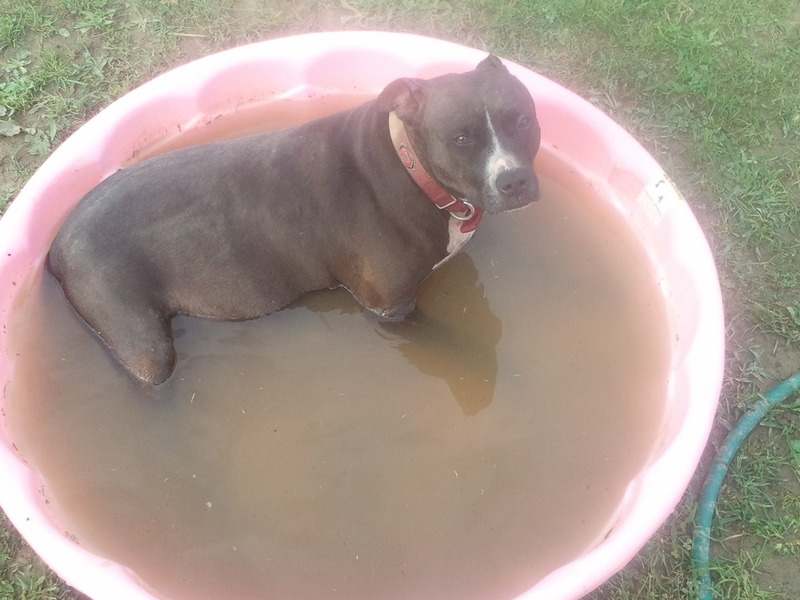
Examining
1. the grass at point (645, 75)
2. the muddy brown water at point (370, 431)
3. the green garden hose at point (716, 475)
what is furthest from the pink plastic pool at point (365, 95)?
the grass at point (645, 75)

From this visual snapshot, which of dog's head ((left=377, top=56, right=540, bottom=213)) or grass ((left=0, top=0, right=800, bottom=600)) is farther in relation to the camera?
grass ((left=0, top=0, right=800, bottom=600))

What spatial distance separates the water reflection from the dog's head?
1.08 m

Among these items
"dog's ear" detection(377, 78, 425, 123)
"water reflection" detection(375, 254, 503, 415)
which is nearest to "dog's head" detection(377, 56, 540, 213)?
"dog's ear" detection(377, 78, 425, 123)

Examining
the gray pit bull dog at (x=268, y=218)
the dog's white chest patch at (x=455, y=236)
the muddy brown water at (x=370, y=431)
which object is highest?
the gray pit bull dog at (x=268, y=218)

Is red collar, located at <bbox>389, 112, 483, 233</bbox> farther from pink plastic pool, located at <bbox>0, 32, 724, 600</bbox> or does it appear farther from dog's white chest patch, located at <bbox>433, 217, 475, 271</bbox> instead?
pink plastic pool, located at <bbox>0, 32, 724, 600</bbox>

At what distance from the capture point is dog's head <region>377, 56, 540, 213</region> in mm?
2895

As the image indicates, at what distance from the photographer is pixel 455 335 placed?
3.97m

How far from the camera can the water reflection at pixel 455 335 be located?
387cm

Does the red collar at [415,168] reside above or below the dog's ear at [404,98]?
below

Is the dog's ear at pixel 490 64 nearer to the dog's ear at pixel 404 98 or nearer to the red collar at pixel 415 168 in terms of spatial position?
the dog's ear at pixel 404 98

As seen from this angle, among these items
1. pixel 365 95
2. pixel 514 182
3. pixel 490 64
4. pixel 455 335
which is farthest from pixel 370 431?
pixel 365 95

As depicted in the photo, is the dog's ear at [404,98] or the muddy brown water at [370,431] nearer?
the dog's ear at [404,98]

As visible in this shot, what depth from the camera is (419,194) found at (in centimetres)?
324

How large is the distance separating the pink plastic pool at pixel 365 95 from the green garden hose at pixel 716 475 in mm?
316
